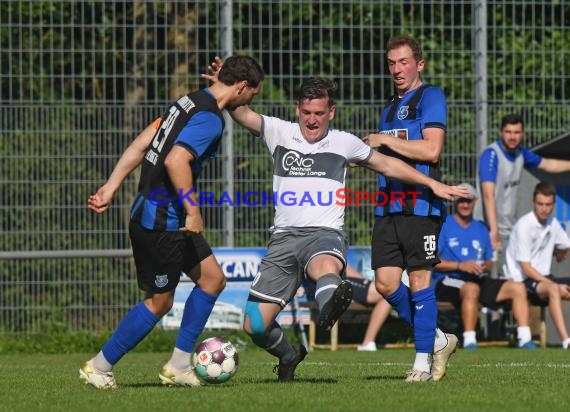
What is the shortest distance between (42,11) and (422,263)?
7.54 metres

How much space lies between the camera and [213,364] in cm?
841

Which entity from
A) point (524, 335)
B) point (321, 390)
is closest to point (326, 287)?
point (321, 390)

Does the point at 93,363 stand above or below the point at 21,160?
below

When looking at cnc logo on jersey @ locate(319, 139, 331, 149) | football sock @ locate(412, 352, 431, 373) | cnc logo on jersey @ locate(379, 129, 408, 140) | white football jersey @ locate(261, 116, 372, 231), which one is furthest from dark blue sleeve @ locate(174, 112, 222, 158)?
football sock @ locate(412, 352, 431, 373)

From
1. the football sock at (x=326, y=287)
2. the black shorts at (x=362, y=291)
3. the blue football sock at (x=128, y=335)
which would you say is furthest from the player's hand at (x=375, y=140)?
the black shorts at (x=362, y=291)

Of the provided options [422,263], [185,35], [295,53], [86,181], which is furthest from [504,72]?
[422,263]

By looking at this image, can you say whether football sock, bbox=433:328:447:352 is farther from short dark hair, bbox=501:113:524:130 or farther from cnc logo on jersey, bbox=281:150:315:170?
short dark hair, bbox=501:113:524:130

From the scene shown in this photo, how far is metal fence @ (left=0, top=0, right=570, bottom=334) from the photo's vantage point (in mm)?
14805

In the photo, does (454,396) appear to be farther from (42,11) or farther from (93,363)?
(42,11)

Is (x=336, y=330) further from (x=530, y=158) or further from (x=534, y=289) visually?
(x=530, y=158)

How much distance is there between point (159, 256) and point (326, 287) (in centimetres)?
105

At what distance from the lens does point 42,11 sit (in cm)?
1495

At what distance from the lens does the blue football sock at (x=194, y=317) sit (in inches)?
333

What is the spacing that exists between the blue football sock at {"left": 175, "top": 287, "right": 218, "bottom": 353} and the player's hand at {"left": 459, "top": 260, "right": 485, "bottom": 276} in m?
6.25
